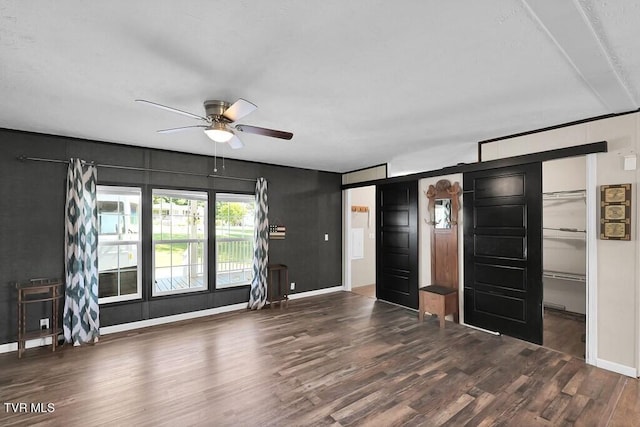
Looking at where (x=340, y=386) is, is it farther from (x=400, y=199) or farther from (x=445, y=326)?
(x=400, y=199)

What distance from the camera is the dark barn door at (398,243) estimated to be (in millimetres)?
5008

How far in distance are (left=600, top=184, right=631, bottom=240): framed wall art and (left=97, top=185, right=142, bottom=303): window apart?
571 centimetres

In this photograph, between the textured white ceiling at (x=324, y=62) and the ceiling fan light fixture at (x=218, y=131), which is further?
the ceiling fan light fixture at (x=218, y=131)

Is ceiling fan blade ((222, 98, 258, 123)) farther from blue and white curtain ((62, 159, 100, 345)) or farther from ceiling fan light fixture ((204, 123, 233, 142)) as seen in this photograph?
blue and white curtain ((62, 159, 100, 345))

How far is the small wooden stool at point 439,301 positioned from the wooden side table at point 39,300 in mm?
4793

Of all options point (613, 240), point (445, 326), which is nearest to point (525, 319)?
point (445, 326)

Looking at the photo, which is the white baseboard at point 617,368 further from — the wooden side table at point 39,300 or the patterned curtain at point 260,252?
the wooden side table at point 39,300

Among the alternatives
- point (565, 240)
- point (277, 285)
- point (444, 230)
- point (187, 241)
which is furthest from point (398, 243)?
point (187, 241)

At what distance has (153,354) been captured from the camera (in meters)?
3.35

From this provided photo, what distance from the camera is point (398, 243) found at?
17.3 ft

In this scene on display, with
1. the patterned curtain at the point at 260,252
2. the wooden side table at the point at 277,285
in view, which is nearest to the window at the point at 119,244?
the patterned curtain at the point at 260,252

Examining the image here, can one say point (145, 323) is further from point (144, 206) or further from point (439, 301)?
point (439, 301)

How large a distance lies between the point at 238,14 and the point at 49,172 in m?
3.72

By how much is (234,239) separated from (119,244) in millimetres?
1694
